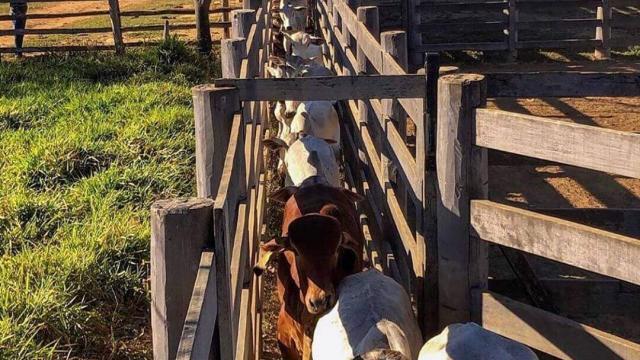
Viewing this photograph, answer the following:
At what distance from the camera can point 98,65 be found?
44.4 feet

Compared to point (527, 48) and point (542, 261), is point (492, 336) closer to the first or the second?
point (542, 261)

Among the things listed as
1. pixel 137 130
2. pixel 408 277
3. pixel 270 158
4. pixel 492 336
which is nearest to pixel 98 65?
pixel 137 130

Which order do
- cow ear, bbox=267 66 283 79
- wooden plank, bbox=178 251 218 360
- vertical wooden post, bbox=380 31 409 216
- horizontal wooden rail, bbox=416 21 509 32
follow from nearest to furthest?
1. wooden plank, bbox=178 251 218 360
2. vertical wooden post, bbox=380 31 409 216
3. cow ear, bbox=267 66 283 79
4. horizontal wooden rail, bbox=416 21 509 32

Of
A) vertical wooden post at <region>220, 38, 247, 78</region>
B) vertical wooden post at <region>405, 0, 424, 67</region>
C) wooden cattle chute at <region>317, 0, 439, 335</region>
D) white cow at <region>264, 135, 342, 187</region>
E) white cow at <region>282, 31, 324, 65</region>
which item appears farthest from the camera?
vertical wooden post at <region>405, 0, 424, 67</region>

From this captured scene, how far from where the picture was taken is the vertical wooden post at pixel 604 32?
49.6 feet

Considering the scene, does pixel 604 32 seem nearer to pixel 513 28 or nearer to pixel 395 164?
pixel 513 28

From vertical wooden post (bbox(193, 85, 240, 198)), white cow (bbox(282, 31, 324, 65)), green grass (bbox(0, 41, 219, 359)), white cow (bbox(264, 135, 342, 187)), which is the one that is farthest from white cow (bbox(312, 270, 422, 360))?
white cow (bbox(282, 31, 324, 65))

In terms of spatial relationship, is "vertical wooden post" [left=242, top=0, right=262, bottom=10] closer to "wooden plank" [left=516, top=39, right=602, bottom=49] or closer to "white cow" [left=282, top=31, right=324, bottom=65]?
"white cow" [left=282, top=31, right=324, bottom=65]

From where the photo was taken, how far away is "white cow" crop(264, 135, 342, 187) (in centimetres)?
630

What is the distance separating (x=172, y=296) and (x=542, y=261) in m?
4.15

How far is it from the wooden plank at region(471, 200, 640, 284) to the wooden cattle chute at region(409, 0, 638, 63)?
1130cm

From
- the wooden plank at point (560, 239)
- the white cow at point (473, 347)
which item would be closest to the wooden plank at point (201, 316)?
the white cow at point (473, 347)

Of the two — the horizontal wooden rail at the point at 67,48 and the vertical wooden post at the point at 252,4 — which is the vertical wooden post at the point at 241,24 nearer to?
the vertical wooden post at the point at 252,4

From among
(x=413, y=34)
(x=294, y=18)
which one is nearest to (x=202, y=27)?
(x=294, y=18)
